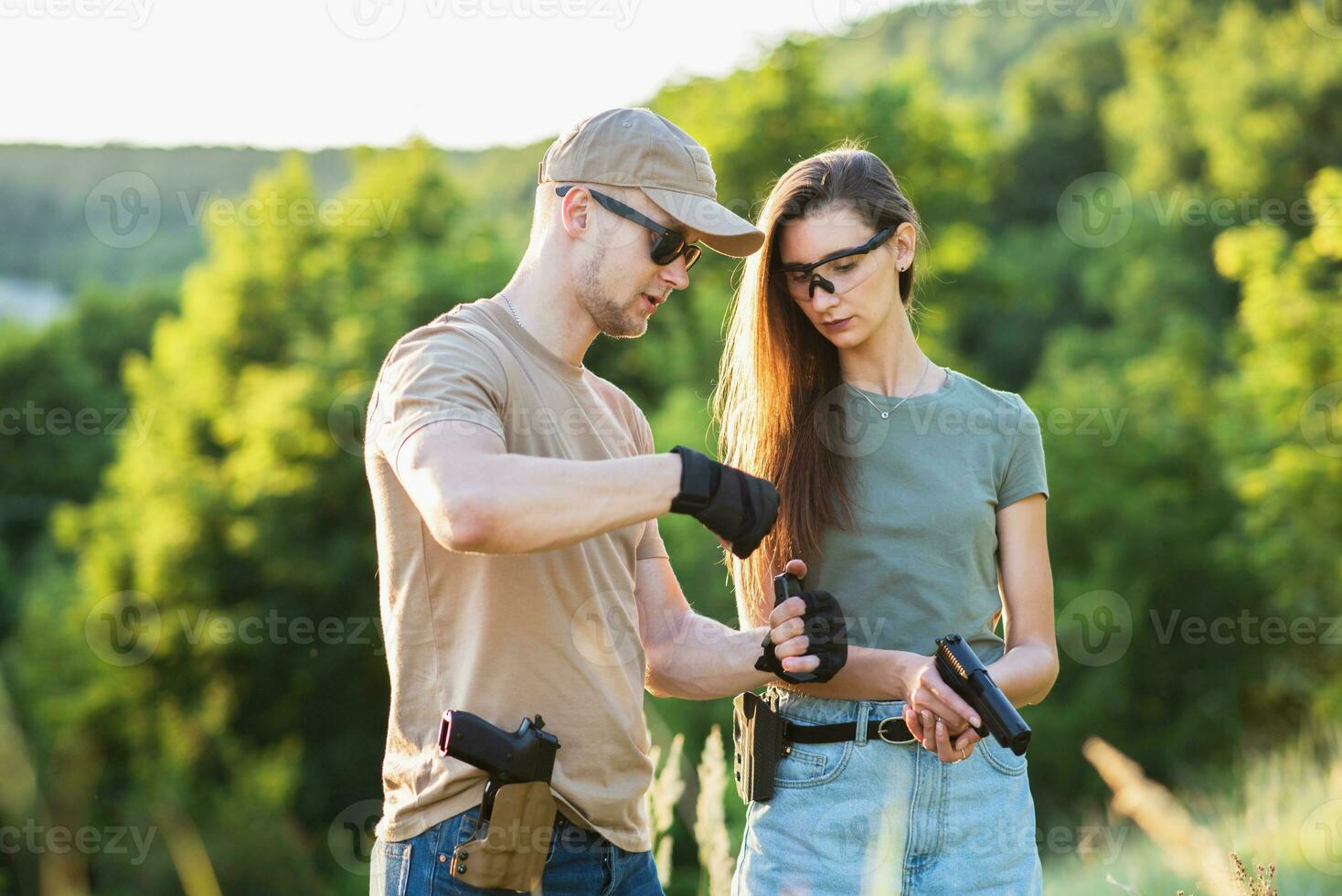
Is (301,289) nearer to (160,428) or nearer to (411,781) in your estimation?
(160,428)

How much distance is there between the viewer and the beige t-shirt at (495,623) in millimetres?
2318

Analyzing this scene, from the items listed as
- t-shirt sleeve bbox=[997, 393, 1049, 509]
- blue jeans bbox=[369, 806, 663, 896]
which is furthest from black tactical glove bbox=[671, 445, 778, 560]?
t-shirt sleeve bbox=[997, 393, 1049, 509]

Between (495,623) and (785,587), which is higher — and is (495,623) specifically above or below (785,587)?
below

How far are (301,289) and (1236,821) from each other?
25354 millimetres

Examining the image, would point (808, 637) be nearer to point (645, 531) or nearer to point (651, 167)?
point (645, 531)

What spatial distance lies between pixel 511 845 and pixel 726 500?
717 mm

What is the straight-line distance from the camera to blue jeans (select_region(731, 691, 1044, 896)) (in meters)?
2.62

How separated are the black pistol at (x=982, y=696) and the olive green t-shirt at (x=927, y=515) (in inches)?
10.4

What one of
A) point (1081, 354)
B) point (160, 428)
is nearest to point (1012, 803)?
point (160, 428)

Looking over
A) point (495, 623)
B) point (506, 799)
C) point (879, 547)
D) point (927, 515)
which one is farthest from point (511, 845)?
point (927, 515)

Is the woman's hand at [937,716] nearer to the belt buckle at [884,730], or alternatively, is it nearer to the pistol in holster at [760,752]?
the belt buckle at [884,730]

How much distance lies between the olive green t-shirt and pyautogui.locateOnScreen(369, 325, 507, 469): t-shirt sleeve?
34.2 inches

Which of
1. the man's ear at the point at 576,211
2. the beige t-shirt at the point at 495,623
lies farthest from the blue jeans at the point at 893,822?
the man's ear at the point at 576,211

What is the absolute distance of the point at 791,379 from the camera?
3020 mm
